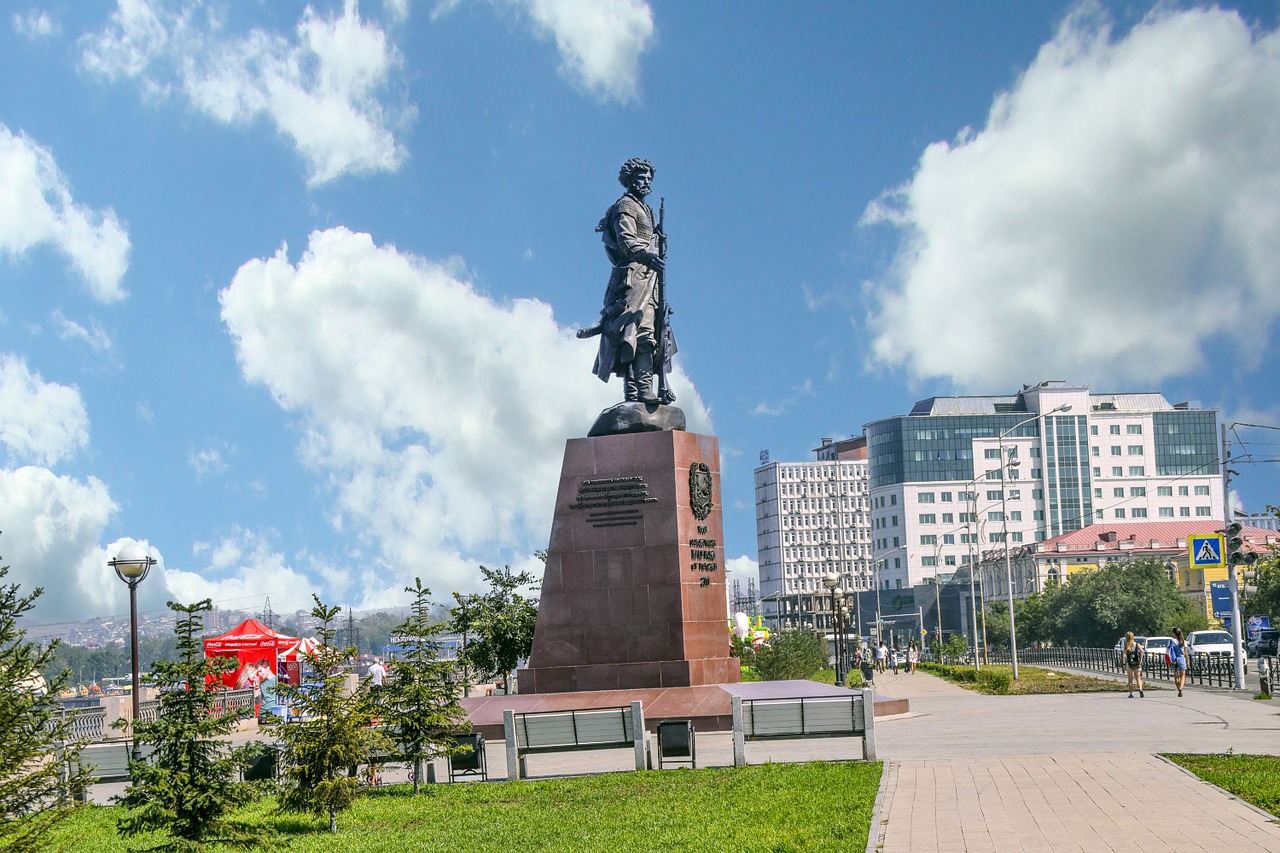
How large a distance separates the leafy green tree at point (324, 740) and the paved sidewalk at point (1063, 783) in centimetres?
486

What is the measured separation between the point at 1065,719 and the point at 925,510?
14326 centimetres

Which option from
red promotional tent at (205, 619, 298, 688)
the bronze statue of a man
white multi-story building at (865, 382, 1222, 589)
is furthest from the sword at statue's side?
white multi-story building at (865, 382, 1222, 589)

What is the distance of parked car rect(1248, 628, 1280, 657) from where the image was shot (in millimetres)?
66375

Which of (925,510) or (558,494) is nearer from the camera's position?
(558,494)

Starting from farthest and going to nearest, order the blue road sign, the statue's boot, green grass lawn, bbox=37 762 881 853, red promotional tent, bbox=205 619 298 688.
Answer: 1. the blue road sign
2. red promotional tent, bbox=205 619 298 688
3. the statue's boot
4. green grass lawn, bbox=37 762 881 853

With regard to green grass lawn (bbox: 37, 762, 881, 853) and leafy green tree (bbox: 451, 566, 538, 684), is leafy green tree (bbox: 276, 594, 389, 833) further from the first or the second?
leafy green tree (bbox: 451, 566, 538, 684)

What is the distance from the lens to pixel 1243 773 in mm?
13781

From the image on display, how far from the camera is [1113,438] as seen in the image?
161875 millimetres

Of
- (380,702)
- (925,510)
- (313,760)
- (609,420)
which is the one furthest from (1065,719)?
(925,510)

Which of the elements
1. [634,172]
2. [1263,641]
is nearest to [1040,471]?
[1263,641]

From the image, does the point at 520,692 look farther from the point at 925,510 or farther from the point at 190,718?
the point at 925,510

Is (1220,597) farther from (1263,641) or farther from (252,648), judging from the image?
(1263,641)

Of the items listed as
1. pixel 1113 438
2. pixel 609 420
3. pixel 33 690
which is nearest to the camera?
pixel 33 690

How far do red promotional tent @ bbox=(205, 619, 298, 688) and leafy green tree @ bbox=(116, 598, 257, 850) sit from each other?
28.2 metres
